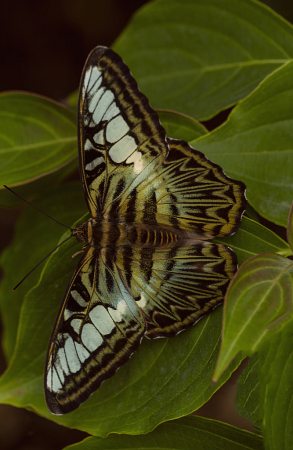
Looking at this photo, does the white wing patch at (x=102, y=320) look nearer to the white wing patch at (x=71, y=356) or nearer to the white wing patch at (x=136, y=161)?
the white wing patch at (x=71, y=356)

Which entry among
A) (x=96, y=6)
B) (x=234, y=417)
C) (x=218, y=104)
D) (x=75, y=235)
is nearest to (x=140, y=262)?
(x=75, y=235)

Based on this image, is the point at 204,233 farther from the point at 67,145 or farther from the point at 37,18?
the point at 37,18

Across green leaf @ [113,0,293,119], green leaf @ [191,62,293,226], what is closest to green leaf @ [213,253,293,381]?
green leaf @ [191,62,293,226]

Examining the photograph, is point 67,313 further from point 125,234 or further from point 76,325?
point 125,234

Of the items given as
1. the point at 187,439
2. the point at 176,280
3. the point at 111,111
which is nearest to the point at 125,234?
the point at 176,280

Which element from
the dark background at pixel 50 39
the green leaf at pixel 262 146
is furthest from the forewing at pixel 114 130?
the dark background at pixel 50 39

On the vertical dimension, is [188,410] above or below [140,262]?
below

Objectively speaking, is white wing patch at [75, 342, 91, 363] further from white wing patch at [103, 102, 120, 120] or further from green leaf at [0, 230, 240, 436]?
white wing patch at [103, 102, 120, 120]
